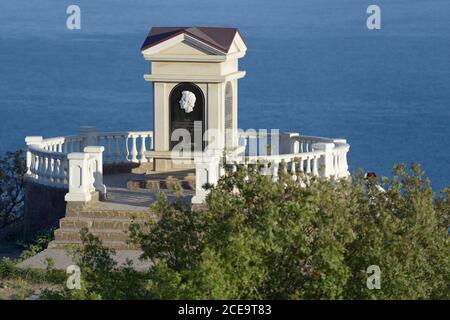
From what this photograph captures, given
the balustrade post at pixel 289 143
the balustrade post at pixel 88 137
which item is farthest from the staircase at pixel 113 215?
the balustrade post at pixel 289 143

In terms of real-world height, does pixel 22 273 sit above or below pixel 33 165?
below

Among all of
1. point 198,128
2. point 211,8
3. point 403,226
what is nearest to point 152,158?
point 198,128

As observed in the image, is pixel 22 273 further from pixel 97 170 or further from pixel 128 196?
pixel 128 196

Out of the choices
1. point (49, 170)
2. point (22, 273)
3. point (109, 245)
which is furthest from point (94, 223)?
point (49, 170)

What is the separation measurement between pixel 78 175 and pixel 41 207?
6.89 feet

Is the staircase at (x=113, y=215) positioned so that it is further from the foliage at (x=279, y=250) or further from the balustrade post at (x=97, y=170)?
the foliage at (x=279, y=250)

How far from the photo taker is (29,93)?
315ft

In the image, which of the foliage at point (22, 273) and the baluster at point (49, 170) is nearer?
the foliage at point (22, 273)

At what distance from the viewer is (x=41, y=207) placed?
27.3 meters

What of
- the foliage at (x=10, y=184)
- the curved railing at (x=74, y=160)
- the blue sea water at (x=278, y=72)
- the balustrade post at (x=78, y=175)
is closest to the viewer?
the balustrade post at (x=78, y=175)

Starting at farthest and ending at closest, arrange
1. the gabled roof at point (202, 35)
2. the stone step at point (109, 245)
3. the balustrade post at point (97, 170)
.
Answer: the gabled roof at point (202, 35), the balustrade post at point (97, 170), the stone step at point (109, 245)

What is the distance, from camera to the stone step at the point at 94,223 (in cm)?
2450

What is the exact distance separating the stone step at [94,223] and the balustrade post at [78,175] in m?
0.51
